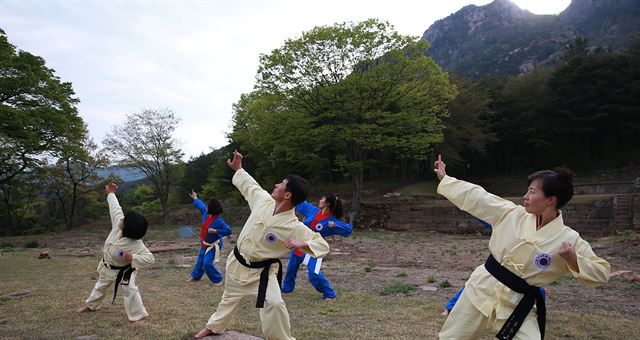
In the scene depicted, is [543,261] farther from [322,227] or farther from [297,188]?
[322,227]

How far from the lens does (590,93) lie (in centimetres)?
3247

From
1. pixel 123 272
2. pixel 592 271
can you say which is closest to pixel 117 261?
pixel 123 272

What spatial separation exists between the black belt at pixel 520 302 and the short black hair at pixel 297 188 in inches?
76.8

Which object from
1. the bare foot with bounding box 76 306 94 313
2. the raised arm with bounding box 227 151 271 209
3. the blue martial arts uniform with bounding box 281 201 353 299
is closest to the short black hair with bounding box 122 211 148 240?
the bare foot with bounding box 76 306 94 313

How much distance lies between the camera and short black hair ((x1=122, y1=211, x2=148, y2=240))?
5.61 meters

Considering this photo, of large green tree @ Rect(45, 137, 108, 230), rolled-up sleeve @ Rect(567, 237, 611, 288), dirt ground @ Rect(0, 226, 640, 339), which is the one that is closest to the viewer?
rolled-up sleeve @ Rect(567, 237, 611, 288)

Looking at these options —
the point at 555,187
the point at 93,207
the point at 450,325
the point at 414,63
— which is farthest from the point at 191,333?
the point at 93,207

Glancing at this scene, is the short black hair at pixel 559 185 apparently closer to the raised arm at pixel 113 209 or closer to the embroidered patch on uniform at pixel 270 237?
the embroidered patch on uniform at pixel 270 237

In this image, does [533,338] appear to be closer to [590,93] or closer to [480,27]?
[590,93]

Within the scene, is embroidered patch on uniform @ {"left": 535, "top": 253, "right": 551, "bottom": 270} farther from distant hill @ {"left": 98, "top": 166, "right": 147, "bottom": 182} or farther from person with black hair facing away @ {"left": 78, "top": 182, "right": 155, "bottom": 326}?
distant hill @ {"left": 98, "top": 166, "right": 147, "bottom": 182}

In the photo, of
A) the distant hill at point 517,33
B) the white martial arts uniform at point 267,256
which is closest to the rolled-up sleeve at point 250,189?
the white martial arts uniform at point 267,256

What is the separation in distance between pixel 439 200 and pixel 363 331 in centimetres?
2150

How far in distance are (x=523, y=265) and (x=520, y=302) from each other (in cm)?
27

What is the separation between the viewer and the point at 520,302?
292 centimetres
